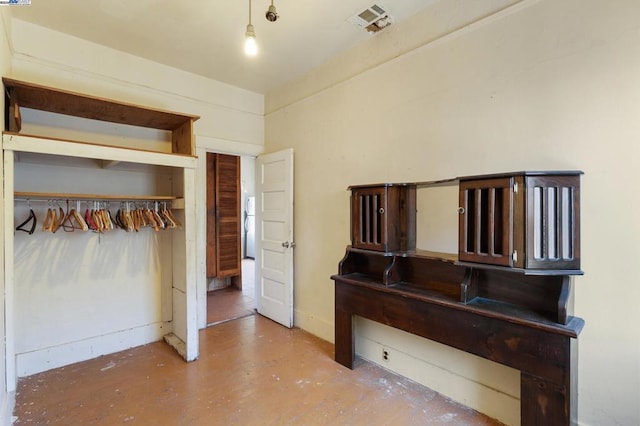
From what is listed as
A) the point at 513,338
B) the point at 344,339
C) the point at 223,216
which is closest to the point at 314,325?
the point at 344,339

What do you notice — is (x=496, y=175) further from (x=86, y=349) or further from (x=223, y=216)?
(x=223, y=216)

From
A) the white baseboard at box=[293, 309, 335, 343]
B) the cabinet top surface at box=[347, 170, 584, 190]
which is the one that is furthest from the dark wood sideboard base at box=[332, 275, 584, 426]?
the white baseboard at box=[293, 309, 335, 343]

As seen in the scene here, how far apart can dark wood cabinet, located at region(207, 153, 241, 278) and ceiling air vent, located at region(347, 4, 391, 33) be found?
339cm

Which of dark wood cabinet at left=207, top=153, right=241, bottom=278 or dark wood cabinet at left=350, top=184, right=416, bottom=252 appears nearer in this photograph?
dark wood cabinet at left=350, top=184, right=416, bottom=252

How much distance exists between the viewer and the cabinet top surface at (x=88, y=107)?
221cm

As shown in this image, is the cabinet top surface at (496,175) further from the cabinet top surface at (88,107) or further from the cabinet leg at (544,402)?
the cabinet top surface at (88,107)

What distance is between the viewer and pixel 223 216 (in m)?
5.33

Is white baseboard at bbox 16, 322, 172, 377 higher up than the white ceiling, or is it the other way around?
the white ceiling

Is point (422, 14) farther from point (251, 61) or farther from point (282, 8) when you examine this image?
point (251, 61)

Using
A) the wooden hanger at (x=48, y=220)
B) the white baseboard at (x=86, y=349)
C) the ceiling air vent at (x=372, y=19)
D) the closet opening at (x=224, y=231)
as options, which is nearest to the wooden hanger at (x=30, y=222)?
the wooden hanger at (x=48, y=220)

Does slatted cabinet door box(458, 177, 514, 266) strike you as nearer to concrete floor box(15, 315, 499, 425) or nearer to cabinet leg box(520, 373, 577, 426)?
cabinet leg box(520, 373, 577, 426)

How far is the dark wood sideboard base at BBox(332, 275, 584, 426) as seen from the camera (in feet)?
5.18

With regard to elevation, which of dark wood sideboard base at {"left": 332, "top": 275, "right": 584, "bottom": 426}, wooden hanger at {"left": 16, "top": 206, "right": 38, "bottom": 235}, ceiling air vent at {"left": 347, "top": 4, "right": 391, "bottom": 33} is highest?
ceiling air vent at {"left": 347, "top": 4, "right": 391, "bottom": 33}

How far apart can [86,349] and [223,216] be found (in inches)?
111
